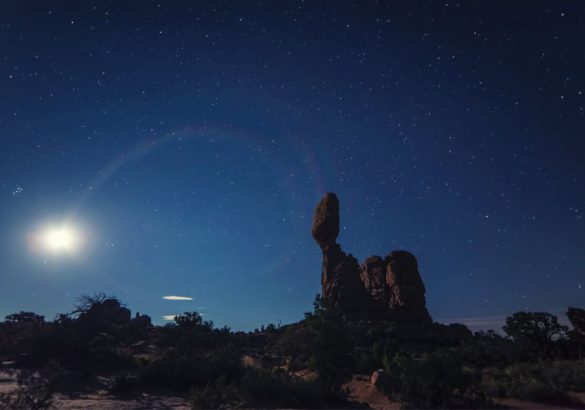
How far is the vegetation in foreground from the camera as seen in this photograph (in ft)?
42.6

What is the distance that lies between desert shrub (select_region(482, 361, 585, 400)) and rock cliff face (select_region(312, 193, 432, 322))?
40.8 metres

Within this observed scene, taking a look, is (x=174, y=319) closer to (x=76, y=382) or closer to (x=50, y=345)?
(x=50, y=345)

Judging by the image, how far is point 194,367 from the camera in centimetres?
1716

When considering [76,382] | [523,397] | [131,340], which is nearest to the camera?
[523,397]

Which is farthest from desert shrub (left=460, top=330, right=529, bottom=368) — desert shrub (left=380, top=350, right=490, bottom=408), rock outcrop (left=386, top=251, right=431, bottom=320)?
rock outcrop (left=386, top=251, right=431, bottom=320)

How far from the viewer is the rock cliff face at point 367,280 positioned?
6444 cm

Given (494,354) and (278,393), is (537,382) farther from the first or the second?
(278,393)

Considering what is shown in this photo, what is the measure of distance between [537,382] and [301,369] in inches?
510

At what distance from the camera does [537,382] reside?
51.7 feet

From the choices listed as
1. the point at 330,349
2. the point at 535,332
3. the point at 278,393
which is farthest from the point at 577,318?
the point at 278,393

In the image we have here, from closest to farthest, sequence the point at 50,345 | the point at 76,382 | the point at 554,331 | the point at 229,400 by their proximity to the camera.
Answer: the point at 229,400 → the point at 76,382 → the point at 50,345 → the point at 554,331

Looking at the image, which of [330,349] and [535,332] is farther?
[535,332]

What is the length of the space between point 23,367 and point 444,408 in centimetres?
2116

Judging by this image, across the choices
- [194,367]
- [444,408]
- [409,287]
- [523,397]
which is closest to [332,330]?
[444,408]
